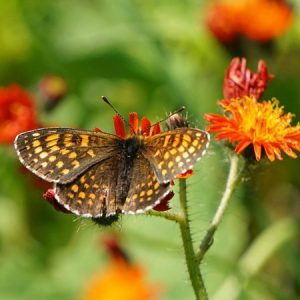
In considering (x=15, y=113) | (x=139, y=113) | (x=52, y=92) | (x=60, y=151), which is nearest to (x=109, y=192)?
(x=60, y=151)

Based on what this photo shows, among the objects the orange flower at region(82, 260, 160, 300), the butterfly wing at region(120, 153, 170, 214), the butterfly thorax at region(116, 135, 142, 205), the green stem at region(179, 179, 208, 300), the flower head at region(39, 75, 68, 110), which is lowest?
the orange flower at region(82, 260, 160, 300)

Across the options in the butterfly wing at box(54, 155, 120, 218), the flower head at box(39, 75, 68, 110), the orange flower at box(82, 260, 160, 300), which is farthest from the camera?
the orange flower at box(82, 260, 160, 300)

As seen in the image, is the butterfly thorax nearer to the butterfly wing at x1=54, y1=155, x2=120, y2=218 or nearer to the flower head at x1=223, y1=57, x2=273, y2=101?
the butterfly wing at x1=54, y1=155, x2=120, y2=218

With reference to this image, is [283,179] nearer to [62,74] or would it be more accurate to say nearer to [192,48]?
[192,48]

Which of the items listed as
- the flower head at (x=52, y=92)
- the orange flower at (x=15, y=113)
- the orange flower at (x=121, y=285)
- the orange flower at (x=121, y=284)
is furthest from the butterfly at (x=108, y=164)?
the orange flower at (x=121, y=285)

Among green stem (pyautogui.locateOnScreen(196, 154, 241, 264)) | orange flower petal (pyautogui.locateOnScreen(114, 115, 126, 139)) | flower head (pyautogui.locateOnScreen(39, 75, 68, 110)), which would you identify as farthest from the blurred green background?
orange flower petal (pyautogui.locateOnScreen(114, 115, 126, 139))

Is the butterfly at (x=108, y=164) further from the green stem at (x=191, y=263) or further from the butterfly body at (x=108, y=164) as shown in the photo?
the green stem at (x=191, y=263)

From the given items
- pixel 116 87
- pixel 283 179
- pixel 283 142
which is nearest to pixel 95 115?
pixel 116 87
